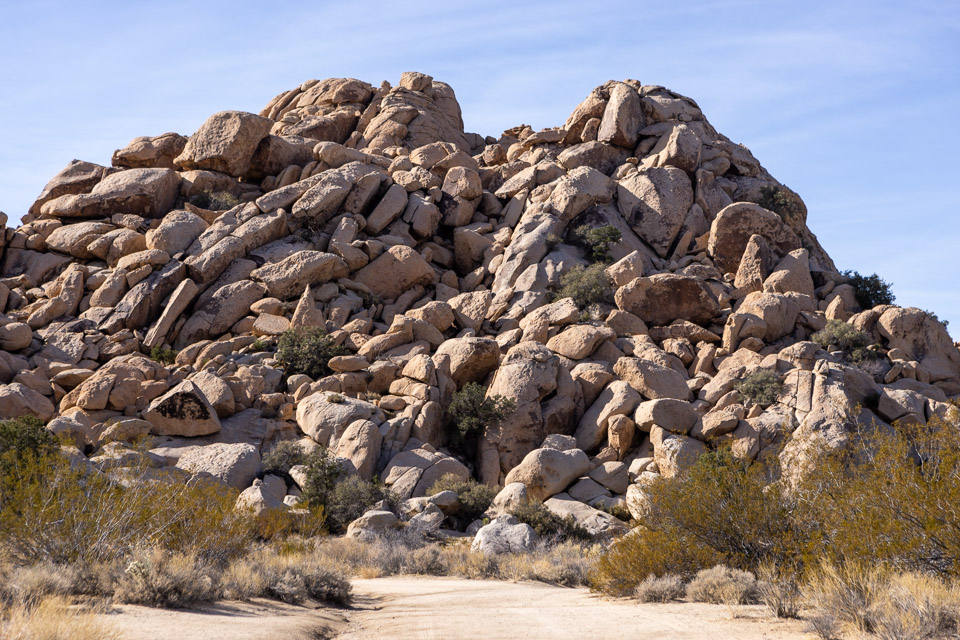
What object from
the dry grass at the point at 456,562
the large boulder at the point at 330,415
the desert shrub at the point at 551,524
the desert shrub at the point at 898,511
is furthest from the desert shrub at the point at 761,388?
the desert shrub at the point at 898,511

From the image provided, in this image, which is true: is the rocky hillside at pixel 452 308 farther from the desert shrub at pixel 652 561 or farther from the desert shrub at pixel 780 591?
the desert shrub at pixel 780 591

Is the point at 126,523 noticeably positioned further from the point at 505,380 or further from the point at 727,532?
the point at 505,380

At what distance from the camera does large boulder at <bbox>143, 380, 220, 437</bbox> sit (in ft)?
93.8

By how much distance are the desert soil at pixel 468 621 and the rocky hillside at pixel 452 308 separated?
38.4 ft

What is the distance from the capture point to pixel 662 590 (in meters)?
13.4

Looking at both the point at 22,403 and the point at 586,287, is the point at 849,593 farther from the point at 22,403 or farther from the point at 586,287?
the point at 586,287

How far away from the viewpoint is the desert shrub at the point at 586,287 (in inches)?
1496

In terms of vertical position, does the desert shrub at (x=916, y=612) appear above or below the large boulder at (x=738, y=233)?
below

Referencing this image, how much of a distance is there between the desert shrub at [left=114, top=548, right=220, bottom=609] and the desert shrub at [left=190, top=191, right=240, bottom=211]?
35.1 meters

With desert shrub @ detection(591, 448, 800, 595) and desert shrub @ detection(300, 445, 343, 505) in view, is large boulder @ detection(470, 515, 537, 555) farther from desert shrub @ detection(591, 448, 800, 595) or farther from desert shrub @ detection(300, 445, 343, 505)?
desert shrub @ detection(591, 448, 800, 595)

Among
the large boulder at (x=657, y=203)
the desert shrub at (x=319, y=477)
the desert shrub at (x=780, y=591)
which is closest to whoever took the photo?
the desert shrub at (x=780, y=591)

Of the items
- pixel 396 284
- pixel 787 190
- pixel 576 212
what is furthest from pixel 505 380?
pixel 787 190

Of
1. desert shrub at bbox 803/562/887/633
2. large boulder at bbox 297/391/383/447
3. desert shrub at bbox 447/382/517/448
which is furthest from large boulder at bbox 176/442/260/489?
desert shrub at bbox 803/562/887/633

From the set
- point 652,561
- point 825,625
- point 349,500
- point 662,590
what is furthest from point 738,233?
point 825,625
